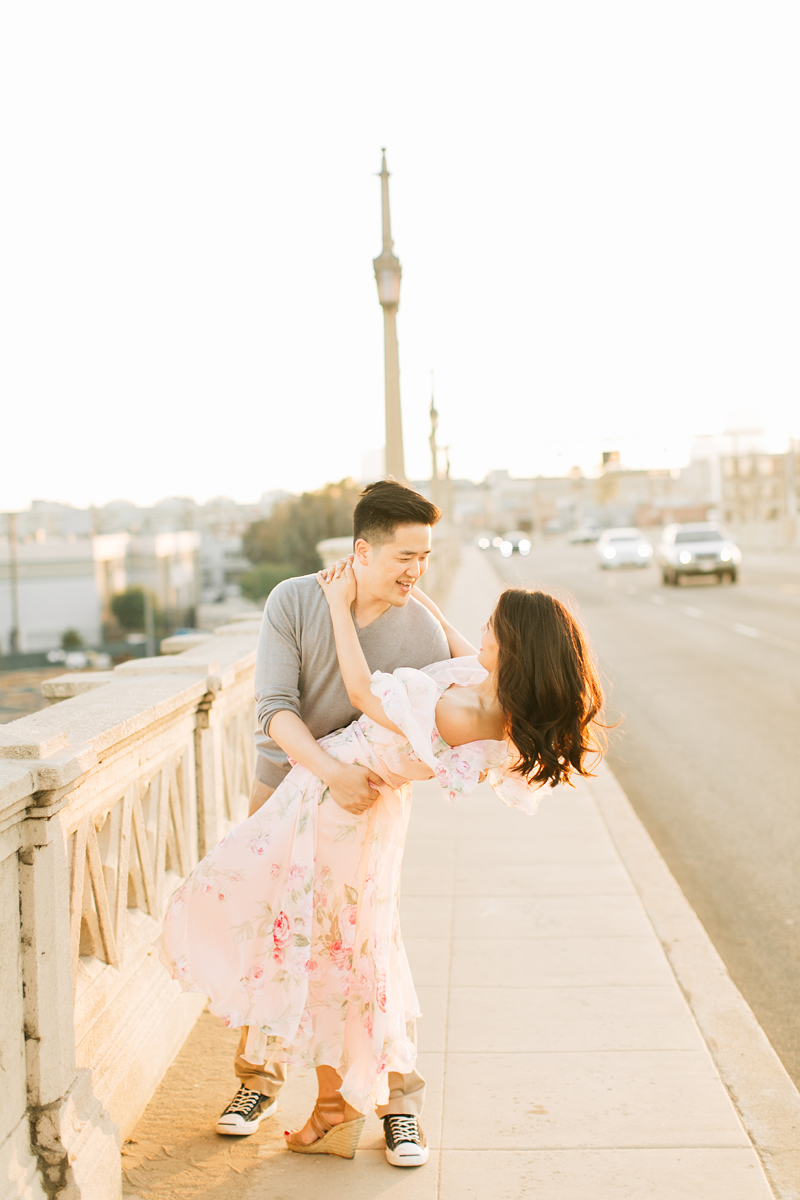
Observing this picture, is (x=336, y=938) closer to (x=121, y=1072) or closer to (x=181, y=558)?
(x=121, y=1072)

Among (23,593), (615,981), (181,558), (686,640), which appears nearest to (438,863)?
(615,981)

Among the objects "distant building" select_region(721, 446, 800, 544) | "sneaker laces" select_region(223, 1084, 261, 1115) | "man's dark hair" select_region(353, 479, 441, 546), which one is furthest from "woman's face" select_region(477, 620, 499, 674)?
"distant building" select_region(721, 446, 800, 544)

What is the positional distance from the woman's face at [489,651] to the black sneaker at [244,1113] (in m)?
1.48

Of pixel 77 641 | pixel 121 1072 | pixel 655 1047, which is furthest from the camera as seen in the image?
pixel 77 641

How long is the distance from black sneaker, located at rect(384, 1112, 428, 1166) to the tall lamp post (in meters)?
8.38

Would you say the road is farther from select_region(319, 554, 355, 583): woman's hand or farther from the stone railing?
the stone railing

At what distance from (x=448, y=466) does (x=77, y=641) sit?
2236 inches

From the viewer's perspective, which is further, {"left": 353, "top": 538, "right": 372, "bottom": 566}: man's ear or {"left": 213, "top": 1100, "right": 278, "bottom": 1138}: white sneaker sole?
{"left": 213, "top": 1100, "right": 278, "bottom": 1138}: white sneaker sole

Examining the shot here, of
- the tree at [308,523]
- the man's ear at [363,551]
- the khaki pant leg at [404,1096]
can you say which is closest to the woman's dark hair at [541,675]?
the man's ear at [363,551]

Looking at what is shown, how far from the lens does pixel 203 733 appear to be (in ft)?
13.9

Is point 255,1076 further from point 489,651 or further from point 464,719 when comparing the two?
point 489,651

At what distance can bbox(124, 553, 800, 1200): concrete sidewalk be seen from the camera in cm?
297

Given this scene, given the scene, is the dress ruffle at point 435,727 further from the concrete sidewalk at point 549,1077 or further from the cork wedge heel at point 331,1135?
the concrete sidewalk at point 549,1077

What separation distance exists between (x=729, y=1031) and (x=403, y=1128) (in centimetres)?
143
